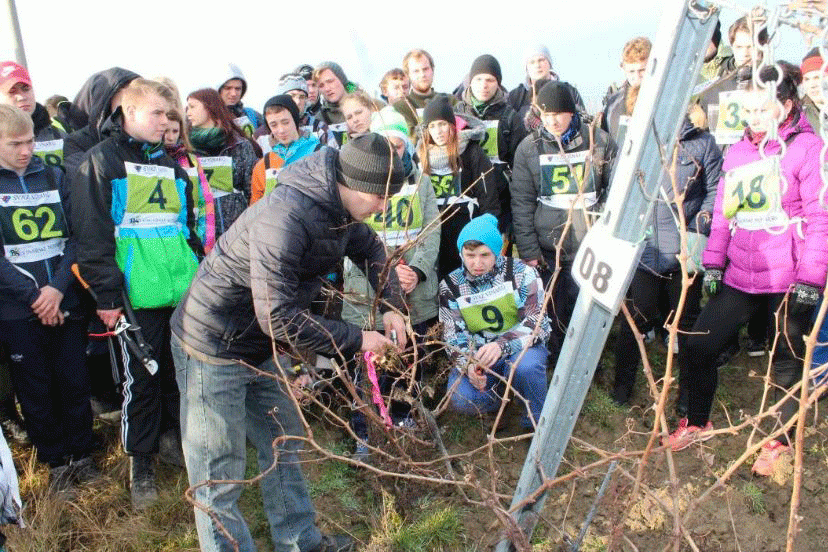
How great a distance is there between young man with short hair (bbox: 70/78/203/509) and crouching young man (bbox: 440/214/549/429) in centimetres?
153

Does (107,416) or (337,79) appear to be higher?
(337,79)

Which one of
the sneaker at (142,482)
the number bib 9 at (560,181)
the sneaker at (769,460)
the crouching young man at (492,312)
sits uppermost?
the number bib 9 at (560,181)

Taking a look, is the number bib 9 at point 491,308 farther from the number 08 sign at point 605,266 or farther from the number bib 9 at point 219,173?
the number 08 sign at point 605,266

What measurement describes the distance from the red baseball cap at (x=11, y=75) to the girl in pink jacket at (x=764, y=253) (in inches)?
152

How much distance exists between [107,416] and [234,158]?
1.83 m

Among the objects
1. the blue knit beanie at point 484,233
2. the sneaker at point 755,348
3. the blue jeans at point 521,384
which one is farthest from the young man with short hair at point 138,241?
the sneaker at point 755,348

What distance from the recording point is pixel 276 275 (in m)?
2.49

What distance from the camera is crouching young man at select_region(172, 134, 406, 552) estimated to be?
2.52 meters

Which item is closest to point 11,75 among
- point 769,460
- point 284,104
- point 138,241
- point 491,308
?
point 138,241

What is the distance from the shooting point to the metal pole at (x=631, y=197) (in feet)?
5.65

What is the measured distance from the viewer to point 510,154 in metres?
5.58

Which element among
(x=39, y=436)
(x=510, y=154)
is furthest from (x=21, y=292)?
(x=510, y=154)

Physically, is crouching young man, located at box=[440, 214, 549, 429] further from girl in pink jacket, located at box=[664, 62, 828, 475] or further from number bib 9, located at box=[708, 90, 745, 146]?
number bib 9, located at box=[708, 90, 745, 146]

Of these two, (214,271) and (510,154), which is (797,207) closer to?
(510,154)
